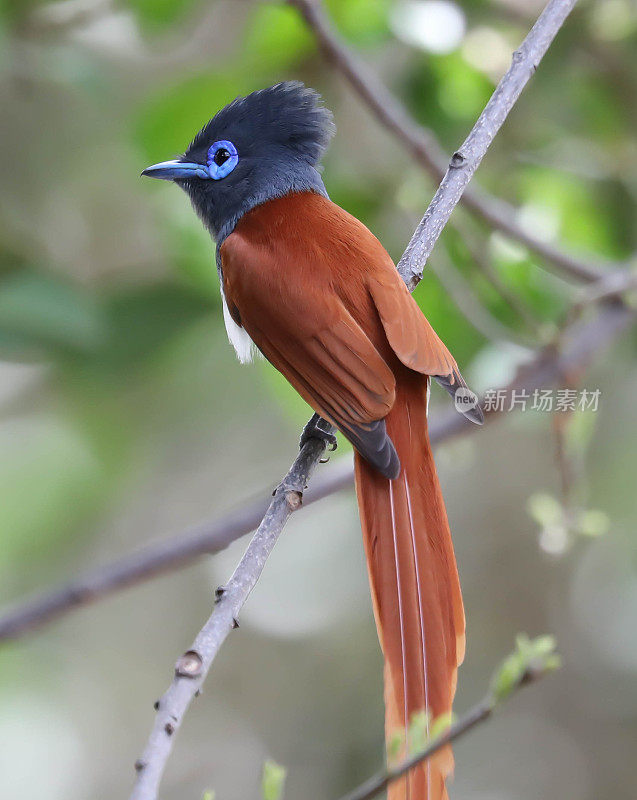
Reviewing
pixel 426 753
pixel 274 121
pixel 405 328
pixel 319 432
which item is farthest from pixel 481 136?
pixel 426 753

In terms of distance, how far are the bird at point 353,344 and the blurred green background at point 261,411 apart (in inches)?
16.3

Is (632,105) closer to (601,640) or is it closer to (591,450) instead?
(591,450)

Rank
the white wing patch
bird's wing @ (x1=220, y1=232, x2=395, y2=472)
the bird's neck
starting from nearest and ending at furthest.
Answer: bird's wing @ (x1=220, y1=232, x2=395, y2=472), the white wing patch, the bird's neck

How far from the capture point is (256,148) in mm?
2748

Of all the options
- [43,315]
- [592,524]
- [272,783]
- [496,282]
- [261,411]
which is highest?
[261,411]

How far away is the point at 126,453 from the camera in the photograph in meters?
3.59

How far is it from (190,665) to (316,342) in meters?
0.96

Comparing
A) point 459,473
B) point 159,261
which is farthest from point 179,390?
point 459,473

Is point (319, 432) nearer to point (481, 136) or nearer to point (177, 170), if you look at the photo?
point (481, 136)

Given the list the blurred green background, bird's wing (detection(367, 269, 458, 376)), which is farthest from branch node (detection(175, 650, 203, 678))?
the blurred green background

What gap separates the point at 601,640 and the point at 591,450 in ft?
2.45

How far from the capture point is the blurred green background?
10.2 feet

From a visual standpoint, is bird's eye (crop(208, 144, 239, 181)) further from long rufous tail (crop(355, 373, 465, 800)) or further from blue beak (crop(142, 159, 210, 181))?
long rufous tail (crop(355, 373, 465, 800))

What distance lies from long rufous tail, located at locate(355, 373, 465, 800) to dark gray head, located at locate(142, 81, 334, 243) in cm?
82
